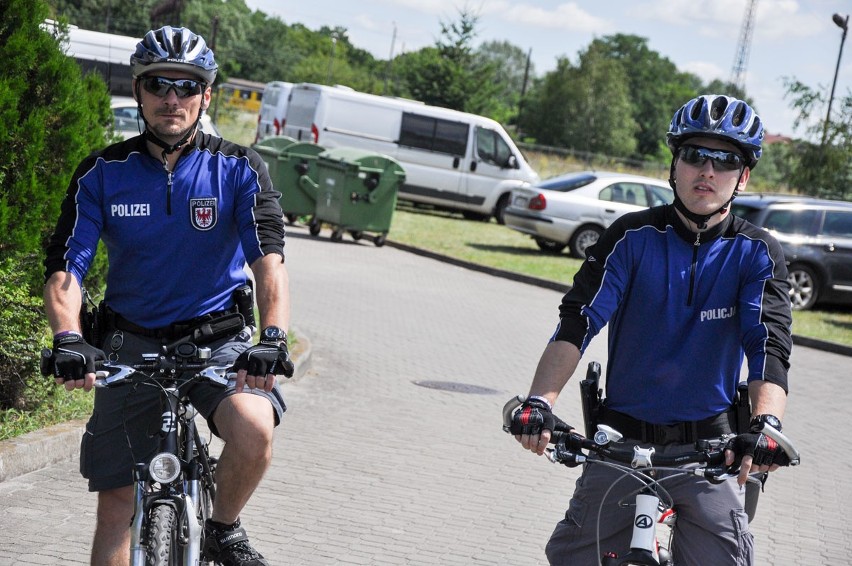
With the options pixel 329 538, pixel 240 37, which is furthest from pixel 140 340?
pixel 240 37

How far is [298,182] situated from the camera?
77.6ft

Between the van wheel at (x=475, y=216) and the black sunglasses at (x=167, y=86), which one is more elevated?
the black sunglasses at (x=167, y=86)

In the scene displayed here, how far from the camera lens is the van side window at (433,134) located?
97.8ft

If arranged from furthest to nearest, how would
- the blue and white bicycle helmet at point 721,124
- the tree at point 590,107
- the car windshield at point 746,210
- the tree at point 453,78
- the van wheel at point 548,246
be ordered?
the tree at point 590,107 < the tree at point 453,78 < the van wheel at point 548,246 < the car windshield at point 746,210 < the blue and white bicycle helmet at point 721,124

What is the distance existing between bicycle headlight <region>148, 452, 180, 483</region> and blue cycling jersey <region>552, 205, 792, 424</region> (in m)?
1.20

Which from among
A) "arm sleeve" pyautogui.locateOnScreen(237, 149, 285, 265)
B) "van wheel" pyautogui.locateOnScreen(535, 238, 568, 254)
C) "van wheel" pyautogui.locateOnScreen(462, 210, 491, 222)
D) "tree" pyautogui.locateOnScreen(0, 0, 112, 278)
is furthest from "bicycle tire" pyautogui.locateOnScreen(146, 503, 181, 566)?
"van wheel" pyautogui.locateOnScreen(462, 210, 491, 222)

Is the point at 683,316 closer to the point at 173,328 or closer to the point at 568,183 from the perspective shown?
the point at 173,328

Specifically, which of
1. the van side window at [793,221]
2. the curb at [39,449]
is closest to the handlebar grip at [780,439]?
the curb at [39,449]

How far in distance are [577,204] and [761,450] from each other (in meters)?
19.9

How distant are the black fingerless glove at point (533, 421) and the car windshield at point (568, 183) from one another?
19.9 meters

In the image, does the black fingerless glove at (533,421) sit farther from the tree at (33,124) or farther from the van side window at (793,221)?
the van side window at (793,221)

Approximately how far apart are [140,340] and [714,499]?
6.35 ft

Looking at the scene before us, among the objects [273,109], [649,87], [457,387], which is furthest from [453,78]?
[649,87]

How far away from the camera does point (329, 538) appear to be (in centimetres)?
602
